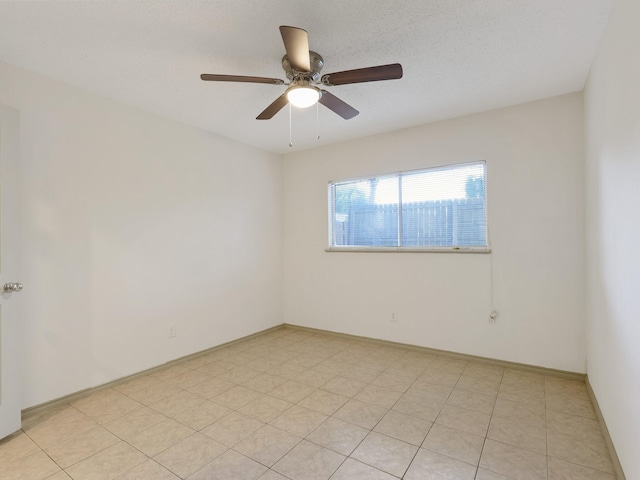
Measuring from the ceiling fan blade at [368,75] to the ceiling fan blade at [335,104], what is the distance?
0.20 metres

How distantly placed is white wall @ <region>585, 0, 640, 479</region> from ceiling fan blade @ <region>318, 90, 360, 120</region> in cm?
150

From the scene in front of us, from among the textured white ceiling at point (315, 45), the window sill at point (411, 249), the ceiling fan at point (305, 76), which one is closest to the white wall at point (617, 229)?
the textured white ceiling at point (315, 45)

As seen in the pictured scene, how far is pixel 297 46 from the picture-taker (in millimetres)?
1617

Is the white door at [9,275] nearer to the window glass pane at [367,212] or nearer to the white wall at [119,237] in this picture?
the white wall at [119,237]

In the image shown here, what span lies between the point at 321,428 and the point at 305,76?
2306 mm

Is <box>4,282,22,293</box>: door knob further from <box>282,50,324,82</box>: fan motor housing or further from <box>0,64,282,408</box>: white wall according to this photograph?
<box>282,50,324,82</box>: fan motor housing

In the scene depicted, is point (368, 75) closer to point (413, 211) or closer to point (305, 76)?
point (305, 76)

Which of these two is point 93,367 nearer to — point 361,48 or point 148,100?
point 148,100

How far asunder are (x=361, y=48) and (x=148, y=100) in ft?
6.39

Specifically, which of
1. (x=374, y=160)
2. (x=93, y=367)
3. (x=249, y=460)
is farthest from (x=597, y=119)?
(x=93, y=367)

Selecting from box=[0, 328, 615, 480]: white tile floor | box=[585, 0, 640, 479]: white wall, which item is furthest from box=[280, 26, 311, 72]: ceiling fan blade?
box=[0, 328, 615, 480]: white tile floor

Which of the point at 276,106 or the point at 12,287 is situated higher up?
the point at 276,106

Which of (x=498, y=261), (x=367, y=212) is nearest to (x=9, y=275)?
(x=367, y=212)

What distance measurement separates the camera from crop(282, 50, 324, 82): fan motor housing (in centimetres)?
197
